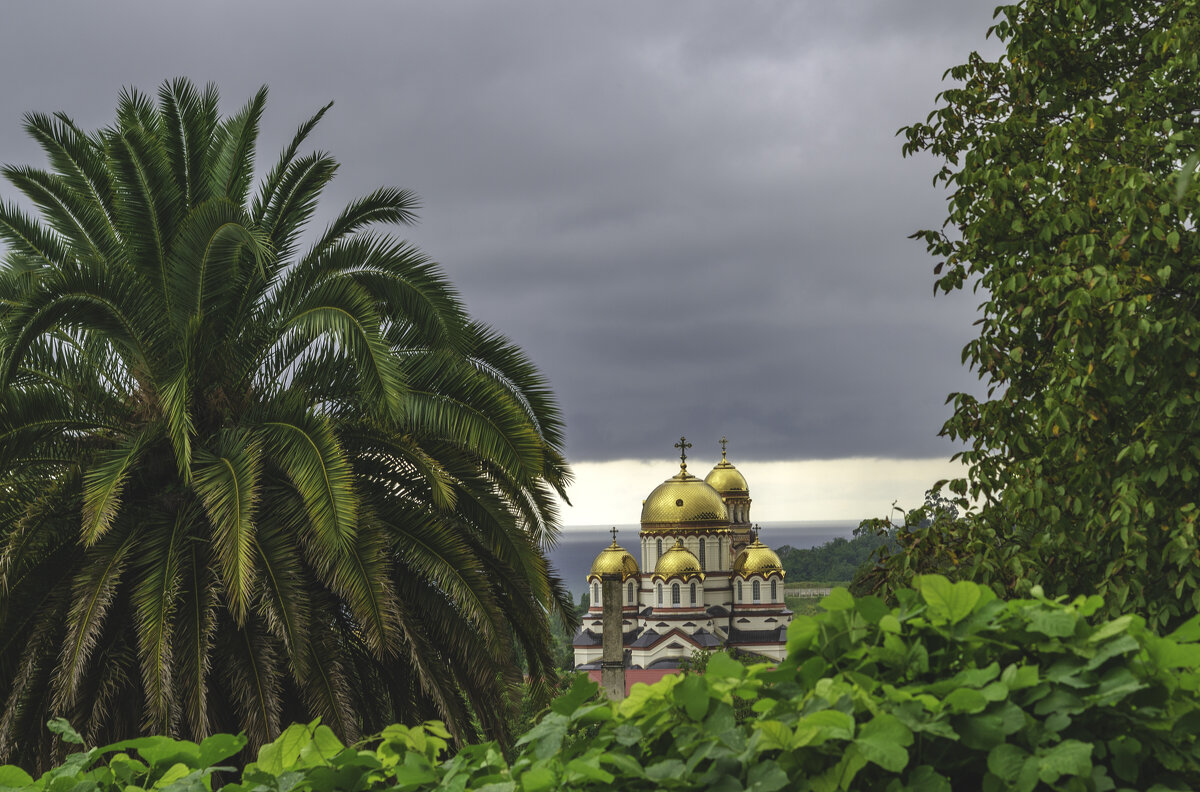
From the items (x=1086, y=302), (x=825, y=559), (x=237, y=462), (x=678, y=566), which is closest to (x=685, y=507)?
(x=678, y=566)

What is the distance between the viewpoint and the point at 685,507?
5275 centimetres

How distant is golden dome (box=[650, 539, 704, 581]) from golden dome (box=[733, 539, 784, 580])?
9.69 feet

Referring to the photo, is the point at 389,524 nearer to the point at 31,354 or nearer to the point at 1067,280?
the point at 31,354

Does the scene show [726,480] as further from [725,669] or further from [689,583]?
[725,669]

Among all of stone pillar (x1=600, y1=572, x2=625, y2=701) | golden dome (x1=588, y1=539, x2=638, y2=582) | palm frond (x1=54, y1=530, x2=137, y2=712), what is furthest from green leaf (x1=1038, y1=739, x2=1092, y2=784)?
golden dome (x1=588, y1=539, x2=638, y2=582)

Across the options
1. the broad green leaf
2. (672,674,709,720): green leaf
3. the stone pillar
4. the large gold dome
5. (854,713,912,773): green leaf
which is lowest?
the stone pillar

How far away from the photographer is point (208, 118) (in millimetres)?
10156

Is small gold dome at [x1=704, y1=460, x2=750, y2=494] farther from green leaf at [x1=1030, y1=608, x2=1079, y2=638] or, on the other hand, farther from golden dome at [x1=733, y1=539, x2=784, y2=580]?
green leaf at [x1=1030, y1=608, x2=1079, y2=638]

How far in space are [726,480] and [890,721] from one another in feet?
190

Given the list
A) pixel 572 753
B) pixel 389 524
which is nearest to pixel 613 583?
pixel 389 524

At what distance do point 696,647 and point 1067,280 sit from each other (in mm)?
45498

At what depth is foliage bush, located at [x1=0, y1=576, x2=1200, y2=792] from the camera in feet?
6.42

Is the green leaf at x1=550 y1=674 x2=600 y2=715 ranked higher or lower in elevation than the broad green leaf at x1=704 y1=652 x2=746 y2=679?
lower

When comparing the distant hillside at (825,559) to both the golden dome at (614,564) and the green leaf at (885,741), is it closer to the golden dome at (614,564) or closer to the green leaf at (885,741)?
the golden dome at (614,564)
